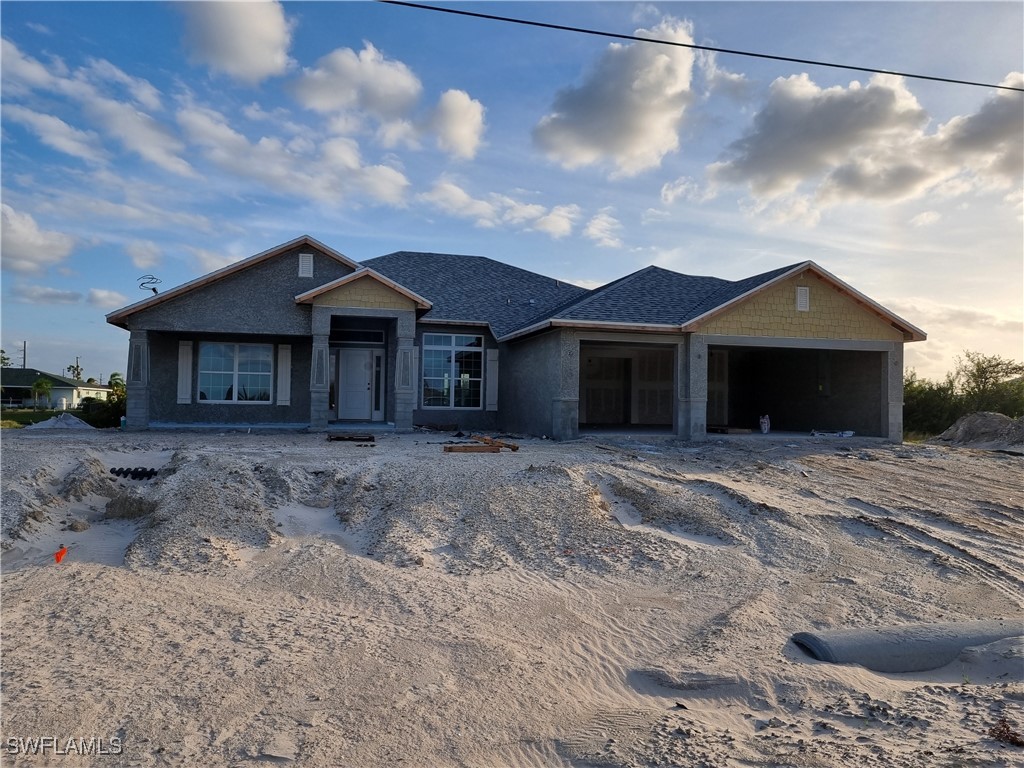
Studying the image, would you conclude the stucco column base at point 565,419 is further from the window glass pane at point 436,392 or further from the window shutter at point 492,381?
the window glass pane at point 436,392

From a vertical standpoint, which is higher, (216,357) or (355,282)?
(355,282)

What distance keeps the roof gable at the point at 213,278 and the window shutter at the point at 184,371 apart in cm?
155

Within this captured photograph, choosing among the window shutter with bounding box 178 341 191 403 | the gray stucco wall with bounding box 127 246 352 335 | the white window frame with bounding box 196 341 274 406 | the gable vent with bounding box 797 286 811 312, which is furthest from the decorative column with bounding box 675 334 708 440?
the window shutter with bounding box 178 341 191 403

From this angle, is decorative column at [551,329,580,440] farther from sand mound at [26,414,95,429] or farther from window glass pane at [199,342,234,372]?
sand mound at [26,414,95,429]

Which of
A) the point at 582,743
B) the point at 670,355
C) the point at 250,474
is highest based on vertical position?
the point at 670,355

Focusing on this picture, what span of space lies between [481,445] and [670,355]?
12.5 m

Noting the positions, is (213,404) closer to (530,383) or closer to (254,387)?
(254,387)

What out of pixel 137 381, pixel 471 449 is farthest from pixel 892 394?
pixel 137 381

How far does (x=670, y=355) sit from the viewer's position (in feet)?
79.3

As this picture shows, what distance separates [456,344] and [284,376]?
16.9ft

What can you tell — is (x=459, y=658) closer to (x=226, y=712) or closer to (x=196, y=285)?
(x=226, y=712)

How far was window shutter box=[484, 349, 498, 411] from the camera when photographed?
70.4ft

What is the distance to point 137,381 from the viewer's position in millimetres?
17406

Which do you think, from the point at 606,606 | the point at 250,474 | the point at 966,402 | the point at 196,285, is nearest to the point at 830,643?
the point at 606,606
